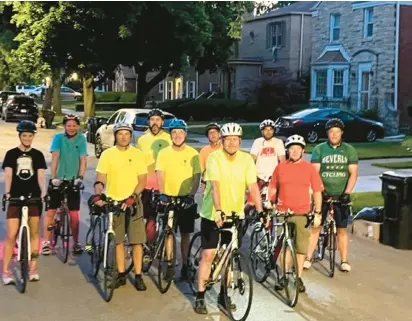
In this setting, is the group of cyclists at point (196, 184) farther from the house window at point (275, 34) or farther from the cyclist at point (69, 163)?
the house window at point (275, 34)

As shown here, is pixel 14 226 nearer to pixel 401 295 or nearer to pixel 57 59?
pixel 401 295

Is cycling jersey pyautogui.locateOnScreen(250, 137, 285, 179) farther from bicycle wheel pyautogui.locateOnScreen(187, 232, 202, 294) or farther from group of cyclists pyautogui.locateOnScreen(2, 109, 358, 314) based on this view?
bicycle wheel pyautogui.locateOnScreen(187, 232, 202, 294)

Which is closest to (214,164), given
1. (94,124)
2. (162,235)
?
(162,235)

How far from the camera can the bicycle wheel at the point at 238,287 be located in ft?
22.2

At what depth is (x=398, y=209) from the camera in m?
10.4

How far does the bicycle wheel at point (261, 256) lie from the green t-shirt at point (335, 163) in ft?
3.45

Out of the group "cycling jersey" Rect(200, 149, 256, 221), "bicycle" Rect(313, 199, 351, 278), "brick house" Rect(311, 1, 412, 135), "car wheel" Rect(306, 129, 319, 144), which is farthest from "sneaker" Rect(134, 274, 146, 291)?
"brick house" Rect(311, 1, 412, 135)

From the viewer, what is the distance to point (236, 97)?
5009cm

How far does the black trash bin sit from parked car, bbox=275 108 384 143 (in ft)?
56.5

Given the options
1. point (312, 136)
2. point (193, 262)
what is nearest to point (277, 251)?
point (193, 262)

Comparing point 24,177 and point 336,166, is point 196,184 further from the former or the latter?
point 24,177

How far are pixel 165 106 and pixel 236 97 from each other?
240 inches

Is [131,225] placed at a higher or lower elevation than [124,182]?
lower

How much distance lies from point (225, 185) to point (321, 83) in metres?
33.7
